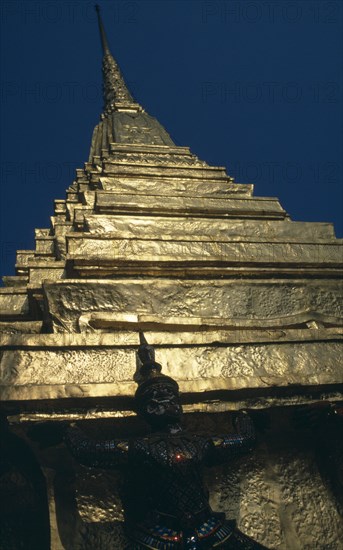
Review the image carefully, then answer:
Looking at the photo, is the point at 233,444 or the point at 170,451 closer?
the point at 170,451

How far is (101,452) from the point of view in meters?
3.77

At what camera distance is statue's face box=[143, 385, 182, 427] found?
4.00 metres

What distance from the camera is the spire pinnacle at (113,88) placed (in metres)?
22.8

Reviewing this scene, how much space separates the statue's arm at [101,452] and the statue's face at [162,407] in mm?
293

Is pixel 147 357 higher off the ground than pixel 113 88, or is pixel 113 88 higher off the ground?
pixel 113 88

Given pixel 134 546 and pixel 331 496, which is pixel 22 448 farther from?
pixel 331 496

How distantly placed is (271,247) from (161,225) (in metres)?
1.56

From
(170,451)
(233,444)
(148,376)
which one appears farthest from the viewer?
(148,376)

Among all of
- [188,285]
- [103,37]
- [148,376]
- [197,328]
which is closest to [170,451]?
[148,376]

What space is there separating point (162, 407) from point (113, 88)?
24.0 metres

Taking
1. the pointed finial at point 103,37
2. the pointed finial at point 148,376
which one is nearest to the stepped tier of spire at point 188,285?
the pointed finial at point 148,376

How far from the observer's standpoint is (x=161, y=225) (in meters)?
7.36

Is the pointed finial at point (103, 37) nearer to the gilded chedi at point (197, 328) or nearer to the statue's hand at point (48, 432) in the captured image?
the gilded chedi at point (197, 328)

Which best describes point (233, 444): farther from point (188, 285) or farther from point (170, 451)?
point (188, 285)
